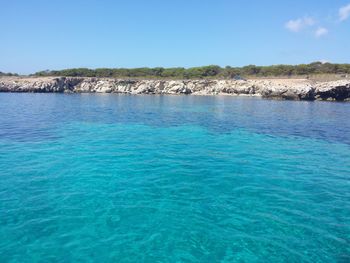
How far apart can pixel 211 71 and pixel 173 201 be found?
116306 millimetres

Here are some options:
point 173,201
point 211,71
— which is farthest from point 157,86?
point 173,201

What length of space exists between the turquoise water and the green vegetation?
8987 centimetres

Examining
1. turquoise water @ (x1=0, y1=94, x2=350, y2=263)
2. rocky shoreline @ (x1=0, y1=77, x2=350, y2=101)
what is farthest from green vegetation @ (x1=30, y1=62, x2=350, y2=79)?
turquoise water @ (x1=0, y1=94, x2=350, y2=263)

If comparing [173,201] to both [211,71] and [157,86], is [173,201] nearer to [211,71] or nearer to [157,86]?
[157,86]

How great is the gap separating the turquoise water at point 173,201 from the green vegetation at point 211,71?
8987cm

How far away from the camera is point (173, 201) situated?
11.6 meters

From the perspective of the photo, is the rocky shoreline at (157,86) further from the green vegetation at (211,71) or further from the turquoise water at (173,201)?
the turquoise water at (173,201)

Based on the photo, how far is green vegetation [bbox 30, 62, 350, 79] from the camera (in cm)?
10288

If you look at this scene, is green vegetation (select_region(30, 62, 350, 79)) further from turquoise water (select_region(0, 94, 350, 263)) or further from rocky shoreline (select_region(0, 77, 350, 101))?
turquoise water (select_region(0, 94, 350, 263))

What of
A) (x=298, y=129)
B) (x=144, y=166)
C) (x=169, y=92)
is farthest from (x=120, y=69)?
(x=144, y=166)

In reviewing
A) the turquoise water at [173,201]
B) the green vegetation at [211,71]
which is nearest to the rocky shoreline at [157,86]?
the green vegetation at [211,71]

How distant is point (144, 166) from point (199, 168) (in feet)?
9.95

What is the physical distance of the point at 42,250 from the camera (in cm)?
812

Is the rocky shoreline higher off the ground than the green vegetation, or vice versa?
the green vegetation
